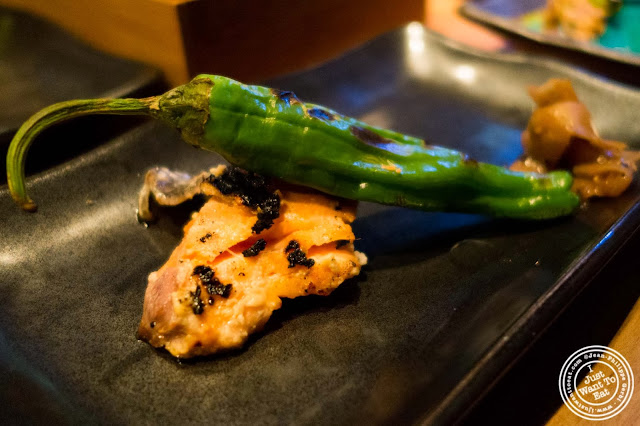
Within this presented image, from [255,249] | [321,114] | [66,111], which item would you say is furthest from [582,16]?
[66,111]

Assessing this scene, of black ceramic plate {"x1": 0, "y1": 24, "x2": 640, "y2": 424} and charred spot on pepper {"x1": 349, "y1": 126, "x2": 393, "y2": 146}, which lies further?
charred spot on pepper {"x1": 349, "y1": 126, "x2": 393, "y2": 146}

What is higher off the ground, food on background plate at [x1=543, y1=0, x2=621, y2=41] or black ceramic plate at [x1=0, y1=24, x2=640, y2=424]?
food on background plate at [x1=543, y1=0, x2=621, y2=41]

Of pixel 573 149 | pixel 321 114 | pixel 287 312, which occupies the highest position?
pixel 321 114

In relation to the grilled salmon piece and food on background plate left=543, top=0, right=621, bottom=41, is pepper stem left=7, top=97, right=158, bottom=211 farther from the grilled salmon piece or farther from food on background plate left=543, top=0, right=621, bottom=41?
food on background plate left=543, top=0, right=621, bottom=41

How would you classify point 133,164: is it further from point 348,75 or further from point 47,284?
Result: point 348,75

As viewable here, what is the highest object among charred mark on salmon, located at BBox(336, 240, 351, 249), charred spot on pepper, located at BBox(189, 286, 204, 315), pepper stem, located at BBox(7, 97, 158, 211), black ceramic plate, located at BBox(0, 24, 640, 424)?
pepper stem, located at BBox(7, 97, 158, 211)

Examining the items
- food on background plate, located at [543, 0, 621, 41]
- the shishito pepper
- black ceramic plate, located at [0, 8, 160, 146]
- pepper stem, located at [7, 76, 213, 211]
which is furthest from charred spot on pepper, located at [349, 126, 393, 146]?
food on background plate, located at [543, 0, 621, 41]

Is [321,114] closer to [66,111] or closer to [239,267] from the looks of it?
[239,267]
